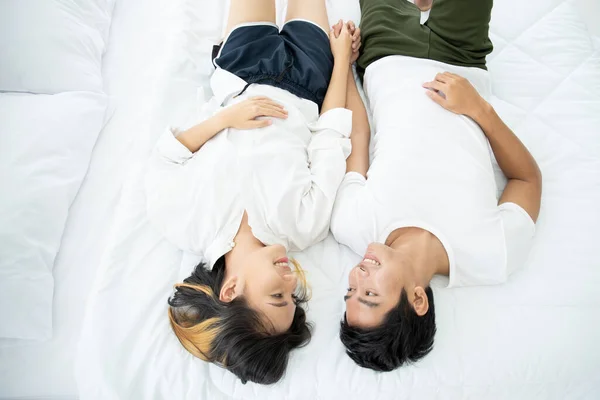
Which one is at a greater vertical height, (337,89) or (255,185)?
(337,89)

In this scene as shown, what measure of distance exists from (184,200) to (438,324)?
684mm

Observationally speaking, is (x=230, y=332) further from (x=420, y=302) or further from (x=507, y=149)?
(x=507, y=149)

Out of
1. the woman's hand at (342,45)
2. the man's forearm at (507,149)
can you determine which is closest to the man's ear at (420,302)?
the man's forearm at (507,149)

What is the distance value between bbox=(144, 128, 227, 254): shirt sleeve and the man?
1.11 feet

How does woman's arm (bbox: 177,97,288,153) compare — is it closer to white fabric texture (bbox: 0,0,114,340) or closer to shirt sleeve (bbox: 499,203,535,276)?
white fabric texture (bbox: 0,0,114,340)

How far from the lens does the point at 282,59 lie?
1.30 metres

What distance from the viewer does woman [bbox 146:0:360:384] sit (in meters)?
0.97

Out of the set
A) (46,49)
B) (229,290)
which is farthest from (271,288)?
(46,49)

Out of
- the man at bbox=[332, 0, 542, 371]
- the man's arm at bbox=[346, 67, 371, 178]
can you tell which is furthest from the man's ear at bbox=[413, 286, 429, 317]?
the man's arm at bbox=[346, 67, 371, 178]

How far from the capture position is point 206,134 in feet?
3.89

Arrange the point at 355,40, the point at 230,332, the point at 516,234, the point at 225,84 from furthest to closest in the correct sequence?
the point at 355,40 → the point at 225,84 → the point at 516,234 → the point at 230,332

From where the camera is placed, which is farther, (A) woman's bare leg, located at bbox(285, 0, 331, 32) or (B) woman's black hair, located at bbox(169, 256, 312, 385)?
(A) woman's bare leg, located at bbox(285, 0, 331, 32)

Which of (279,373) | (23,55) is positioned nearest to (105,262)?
(279,373)

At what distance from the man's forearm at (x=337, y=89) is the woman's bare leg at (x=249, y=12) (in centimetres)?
27
